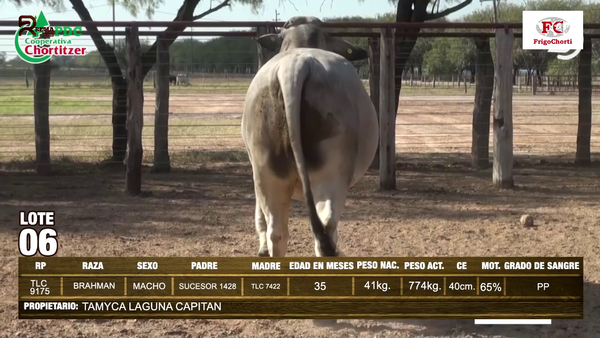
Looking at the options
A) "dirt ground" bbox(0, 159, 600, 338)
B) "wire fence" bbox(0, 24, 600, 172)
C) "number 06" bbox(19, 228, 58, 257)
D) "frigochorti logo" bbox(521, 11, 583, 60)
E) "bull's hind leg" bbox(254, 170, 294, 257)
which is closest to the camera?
"bull's hind leg" bbox(254, 170, 294, 257)

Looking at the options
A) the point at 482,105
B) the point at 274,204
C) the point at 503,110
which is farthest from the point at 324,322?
the point at 482,105

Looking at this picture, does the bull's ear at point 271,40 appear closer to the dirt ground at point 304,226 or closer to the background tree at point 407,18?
the dirt ground at point 304,226

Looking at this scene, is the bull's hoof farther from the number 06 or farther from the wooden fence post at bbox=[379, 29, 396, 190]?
the wooden fence post at bbox=[379, 29, 396, 190]

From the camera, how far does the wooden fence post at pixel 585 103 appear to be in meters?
12.6

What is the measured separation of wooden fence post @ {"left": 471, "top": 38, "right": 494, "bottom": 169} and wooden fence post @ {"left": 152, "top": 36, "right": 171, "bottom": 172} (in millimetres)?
5065

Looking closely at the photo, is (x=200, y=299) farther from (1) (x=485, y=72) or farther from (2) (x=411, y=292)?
(1) (x=485, y=72)

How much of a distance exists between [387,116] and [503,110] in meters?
1.66

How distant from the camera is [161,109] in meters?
11.9

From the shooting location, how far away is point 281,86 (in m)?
4.39

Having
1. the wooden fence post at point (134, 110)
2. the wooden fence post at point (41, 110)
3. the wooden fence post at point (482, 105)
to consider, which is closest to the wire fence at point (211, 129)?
the wooden fence post at point (482, 105)

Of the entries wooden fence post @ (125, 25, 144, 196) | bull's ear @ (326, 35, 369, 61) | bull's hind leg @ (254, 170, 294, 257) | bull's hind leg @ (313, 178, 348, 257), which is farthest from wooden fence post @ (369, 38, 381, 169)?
bull's hind leg @ (313, 178, 348, 257)

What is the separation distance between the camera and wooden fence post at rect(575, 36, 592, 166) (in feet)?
41.5

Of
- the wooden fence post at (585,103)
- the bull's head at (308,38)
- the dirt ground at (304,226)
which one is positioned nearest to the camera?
the dirt ground at (304,226)

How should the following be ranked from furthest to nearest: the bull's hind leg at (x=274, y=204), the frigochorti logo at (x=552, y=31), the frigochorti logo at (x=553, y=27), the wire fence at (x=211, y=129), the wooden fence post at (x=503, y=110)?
the wire fence at (x=211, y=129) < the frigochorti logo at (x=553, y=27) < the frigochorti logo at (x=552, y=31) < the wooden fence post at (x=503, y=110) < the bull's hind leg at (x=274, y=204)
